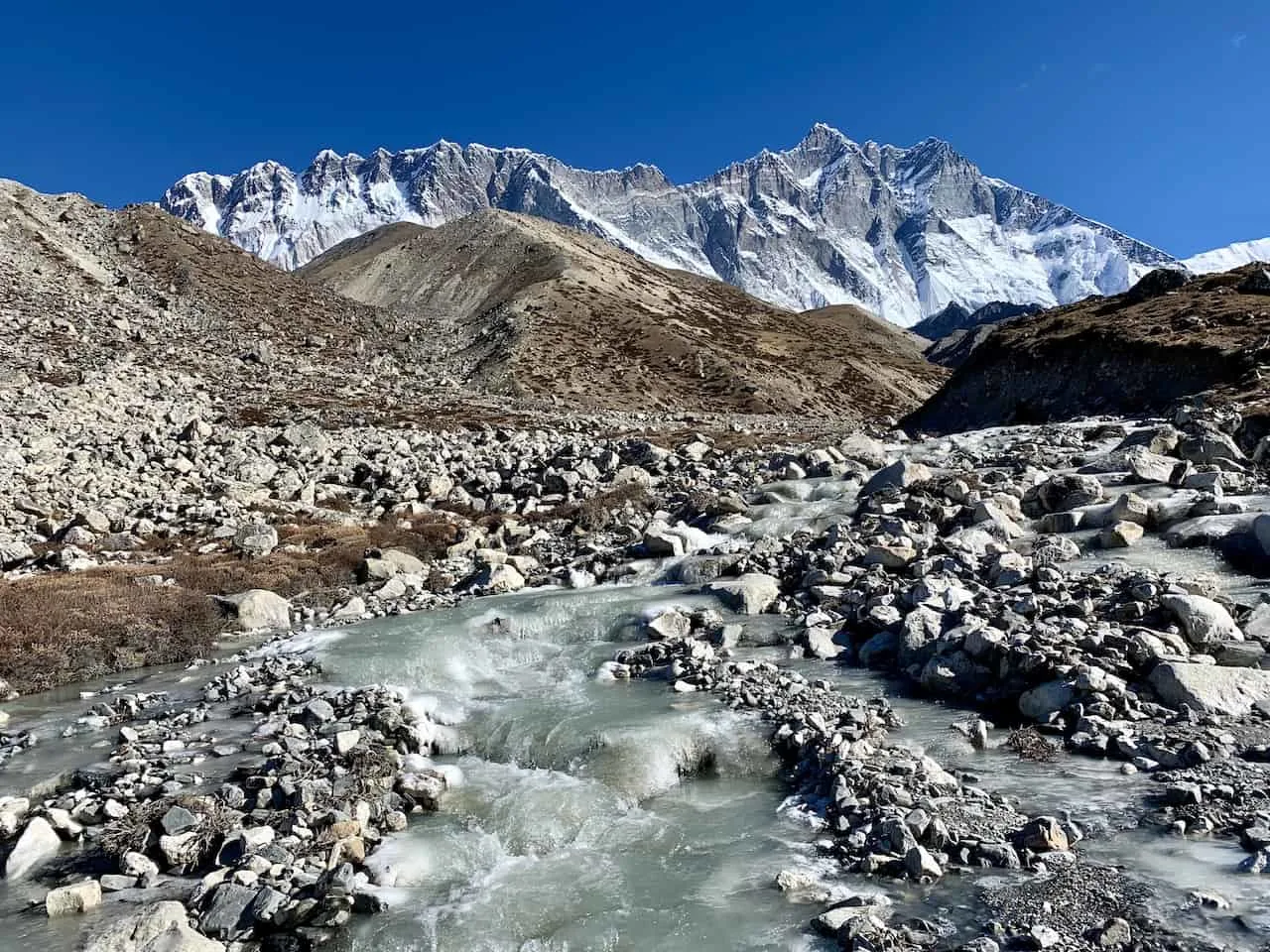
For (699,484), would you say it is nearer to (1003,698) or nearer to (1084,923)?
(1003,698)

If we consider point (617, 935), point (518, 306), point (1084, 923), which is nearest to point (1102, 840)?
point (1084, 923)

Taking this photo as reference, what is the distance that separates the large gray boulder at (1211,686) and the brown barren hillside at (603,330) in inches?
2489

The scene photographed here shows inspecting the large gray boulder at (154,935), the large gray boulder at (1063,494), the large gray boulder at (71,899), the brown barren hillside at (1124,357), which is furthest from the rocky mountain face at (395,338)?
the large gray boulder at (154,935)

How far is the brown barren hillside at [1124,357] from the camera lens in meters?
37.8

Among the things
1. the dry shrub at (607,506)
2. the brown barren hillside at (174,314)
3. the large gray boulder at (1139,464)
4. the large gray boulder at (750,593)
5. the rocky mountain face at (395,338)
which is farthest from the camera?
the rocky mountain face at (395,338)

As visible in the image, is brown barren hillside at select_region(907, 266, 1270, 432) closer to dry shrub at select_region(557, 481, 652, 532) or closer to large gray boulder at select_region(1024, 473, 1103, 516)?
large gray boulder at select_region(1024, 473, 1103, 516)

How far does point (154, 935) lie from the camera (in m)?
8.92

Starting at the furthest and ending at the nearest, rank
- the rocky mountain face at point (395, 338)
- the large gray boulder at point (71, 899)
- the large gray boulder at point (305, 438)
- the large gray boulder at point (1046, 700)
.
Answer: the rocky mountain face at point (395, 338)
the large gray boulder at point (305, 438)
the large gray boulder at point (1046, 700)
the large gray boulder at point (71, 899)

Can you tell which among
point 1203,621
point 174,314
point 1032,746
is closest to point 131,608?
point 1032,746

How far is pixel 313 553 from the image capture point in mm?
27906

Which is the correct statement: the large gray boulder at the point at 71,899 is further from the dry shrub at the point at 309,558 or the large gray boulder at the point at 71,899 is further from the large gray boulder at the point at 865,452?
the large gray boulder at the point at 865,452

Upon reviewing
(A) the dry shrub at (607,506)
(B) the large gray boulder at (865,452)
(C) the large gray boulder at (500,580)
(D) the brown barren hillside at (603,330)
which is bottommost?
(C) the large gray boulder at (500,580)

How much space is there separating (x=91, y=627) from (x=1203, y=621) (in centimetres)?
2473

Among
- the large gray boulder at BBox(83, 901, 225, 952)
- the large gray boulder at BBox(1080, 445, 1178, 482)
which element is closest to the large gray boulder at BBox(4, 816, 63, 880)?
the large gray boulder at BBox(83, 901, 225, 952)
